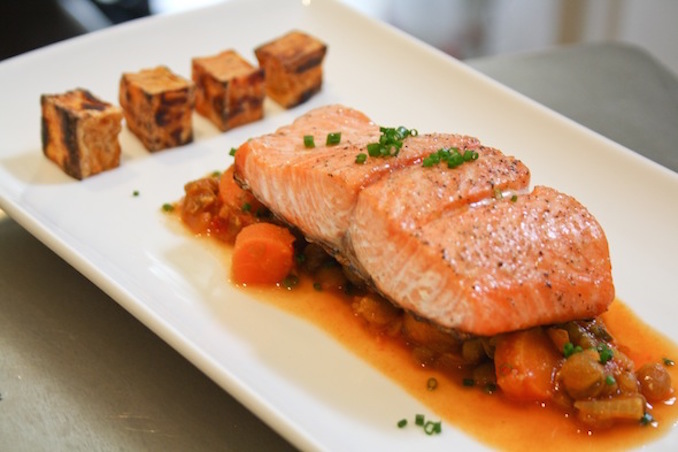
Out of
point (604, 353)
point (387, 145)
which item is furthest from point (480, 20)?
point (604, 353)

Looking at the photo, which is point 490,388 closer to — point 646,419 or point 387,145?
point 646,419

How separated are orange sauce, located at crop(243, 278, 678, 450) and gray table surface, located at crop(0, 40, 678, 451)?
1.77 ft

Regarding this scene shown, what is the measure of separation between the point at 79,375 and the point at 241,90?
78.8 inches

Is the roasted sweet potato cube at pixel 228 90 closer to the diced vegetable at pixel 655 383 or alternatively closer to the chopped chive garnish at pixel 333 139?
the chopped chive garnish at pixel 333 139

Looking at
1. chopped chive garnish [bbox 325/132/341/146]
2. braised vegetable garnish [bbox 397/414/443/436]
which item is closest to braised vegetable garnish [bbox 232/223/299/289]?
chopped chive garnish [bbox 325/132/341/146]

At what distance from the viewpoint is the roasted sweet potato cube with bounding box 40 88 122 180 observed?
15.0 feet

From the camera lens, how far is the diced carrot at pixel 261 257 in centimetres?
409

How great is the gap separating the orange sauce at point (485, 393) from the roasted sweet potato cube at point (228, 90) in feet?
4.51

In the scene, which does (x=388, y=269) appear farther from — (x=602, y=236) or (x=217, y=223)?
(x=217, y=223)

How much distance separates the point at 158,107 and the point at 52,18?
359 centimetres

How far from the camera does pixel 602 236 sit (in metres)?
3.71

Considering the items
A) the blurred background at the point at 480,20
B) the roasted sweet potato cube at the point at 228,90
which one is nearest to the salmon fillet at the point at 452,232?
the roasted sweet potato cube at the point at 228,90

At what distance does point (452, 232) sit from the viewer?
3514 mm

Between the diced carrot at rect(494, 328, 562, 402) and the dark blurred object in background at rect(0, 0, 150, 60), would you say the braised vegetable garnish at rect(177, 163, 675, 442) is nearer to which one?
the diced carrot at rect(494, 328, 562, 402)
